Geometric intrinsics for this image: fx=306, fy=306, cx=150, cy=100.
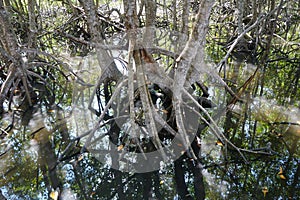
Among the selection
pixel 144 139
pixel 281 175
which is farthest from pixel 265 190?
pixel 144 139

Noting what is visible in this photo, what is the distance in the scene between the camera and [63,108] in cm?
522

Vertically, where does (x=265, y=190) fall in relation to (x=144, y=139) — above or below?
below

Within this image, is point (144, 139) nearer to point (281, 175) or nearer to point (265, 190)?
point (265, 190)

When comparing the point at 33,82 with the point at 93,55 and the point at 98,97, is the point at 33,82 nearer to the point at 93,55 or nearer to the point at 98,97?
the point at 98,97

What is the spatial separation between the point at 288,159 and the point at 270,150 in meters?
0.22

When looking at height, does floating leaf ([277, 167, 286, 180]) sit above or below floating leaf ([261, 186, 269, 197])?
above

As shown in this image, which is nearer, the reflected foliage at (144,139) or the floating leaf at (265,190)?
the floating leaf at (265,190)

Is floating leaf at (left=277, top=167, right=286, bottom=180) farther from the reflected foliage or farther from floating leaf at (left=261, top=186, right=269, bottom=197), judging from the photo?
floating leaf at (left=261, top=186, right=269, bottom=197)

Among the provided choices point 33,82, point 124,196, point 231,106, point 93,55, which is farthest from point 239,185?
point 93,55

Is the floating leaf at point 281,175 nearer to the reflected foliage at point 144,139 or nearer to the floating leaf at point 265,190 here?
the reflected foliage at point 144,139

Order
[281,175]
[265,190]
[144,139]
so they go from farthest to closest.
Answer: [144,139] → [281,175] → [265,190]

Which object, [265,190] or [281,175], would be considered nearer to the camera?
[265,190]

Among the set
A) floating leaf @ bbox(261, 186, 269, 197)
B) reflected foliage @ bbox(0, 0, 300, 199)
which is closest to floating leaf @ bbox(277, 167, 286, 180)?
reflected foliage @ bbox(0, 0, 300, 199)

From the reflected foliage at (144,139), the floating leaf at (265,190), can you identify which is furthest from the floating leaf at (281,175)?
the floating leaf at (265,190)
